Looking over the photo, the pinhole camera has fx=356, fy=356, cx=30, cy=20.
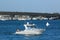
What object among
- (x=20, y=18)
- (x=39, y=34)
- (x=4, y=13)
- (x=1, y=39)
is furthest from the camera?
(x=20, y=18)

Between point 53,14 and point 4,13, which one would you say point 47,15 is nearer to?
point 53,14

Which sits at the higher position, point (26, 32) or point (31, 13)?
point (26, 32)

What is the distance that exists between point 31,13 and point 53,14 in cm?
1079

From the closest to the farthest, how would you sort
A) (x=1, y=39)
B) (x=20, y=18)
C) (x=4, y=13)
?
(x=1, y=39)
(x=4, y=13)
(x=20, y=18)

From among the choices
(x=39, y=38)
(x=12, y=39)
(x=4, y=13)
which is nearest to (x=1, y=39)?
(x=12, y=39)

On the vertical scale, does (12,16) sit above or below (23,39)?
below

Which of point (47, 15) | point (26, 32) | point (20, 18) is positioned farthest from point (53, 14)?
point (26, 32)

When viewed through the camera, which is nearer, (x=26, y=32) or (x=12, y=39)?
(x=12, y=39)

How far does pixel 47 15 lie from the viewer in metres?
168

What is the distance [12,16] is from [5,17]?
7285 mm

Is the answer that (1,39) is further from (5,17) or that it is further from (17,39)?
(5,17)

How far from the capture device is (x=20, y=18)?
177 metres

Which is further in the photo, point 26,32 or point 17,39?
point 26,32

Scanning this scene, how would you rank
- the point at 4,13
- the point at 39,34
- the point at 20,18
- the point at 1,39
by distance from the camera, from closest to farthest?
the point at 1,39
the point at 39,34
the point at 4,13
the point at 20,18
